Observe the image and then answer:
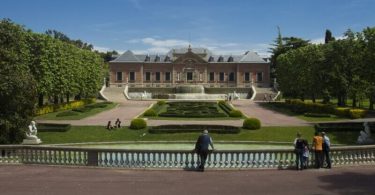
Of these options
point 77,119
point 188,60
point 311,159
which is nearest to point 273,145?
point 311,159

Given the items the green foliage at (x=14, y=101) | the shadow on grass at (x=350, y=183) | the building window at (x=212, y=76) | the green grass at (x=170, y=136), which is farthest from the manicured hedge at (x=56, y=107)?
the building window at (x=212, y=76)

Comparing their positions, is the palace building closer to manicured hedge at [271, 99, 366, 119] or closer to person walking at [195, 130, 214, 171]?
manicured hedge at [271, 99, 366, 119]

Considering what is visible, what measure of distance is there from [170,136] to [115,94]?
56189 millimetres

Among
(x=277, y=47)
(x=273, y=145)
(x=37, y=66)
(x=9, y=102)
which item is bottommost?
(x=273, y=145)

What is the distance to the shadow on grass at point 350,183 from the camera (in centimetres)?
1338

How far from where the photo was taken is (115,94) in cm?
8669

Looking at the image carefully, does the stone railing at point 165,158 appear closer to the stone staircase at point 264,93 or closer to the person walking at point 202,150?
the person walking at point 202,150

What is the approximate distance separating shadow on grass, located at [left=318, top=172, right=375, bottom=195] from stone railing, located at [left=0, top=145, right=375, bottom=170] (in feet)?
5.26

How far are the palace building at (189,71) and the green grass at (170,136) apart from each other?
6780cm

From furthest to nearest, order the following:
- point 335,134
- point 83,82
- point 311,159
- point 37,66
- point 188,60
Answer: point 188,60 → point 83,82 → point 37,66 → point 335,134 → point 311,159

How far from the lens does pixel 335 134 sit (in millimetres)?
32344

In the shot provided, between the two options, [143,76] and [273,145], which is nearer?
[273,145]

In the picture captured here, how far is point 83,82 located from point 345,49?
3603cm

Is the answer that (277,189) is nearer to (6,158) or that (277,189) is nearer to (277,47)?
(6,158)
